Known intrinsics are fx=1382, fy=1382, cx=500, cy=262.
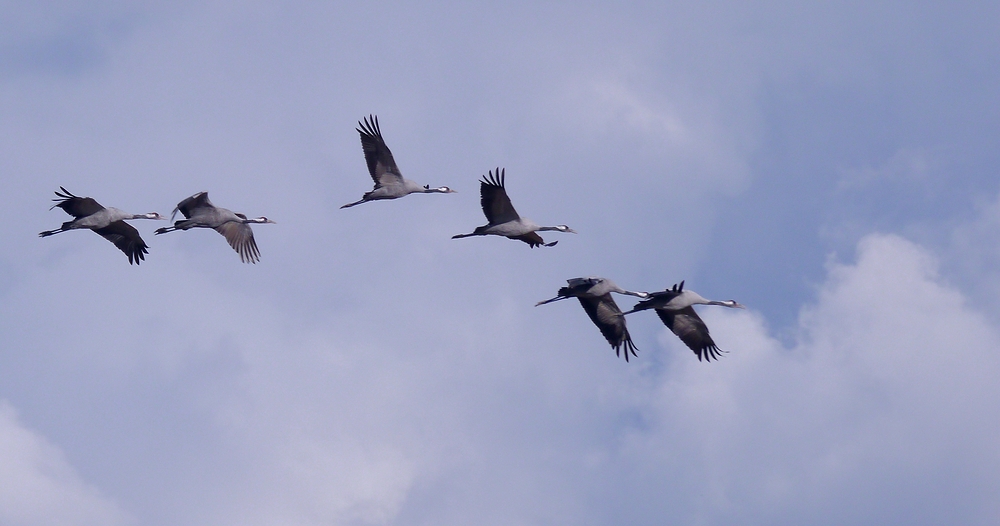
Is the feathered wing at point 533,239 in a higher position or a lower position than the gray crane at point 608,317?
higher

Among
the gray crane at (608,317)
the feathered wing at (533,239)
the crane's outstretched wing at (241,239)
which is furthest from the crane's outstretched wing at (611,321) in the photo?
the crane's outstretched wing at (241,239)

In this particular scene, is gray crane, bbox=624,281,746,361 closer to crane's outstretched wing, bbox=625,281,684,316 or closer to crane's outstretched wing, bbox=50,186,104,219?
crane's outstretched wing, bbox=625,281,684,316

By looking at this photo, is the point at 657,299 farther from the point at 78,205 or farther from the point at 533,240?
the point at 78,205

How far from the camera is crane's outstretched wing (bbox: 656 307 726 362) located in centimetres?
3500

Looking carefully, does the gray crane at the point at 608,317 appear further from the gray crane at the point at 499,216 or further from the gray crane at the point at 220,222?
the gray crane at the point at 220,222

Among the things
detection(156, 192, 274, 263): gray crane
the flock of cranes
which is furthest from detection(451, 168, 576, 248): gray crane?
detection(156, 192, 274, 263): gray crane

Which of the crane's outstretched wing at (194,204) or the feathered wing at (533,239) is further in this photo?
the feathered wing at (533,239)

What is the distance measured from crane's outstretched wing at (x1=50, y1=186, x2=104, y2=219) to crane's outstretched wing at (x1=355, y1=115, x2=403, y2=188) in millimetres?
6573

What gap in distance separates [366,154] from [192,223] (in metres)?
4.58

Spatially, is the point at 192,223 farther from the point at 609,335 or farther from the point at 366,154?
the point at 609,335

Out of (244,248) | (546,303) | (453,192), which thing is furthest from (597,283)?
(244,248)

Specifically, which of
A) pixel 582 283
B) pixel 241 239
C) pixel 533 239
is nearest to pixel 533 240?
pixel 533 239

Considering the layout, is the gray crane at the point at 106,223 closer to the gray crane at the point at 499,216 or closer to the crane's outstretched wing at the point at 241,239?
the crane's outstretched wing at the point at 241,239

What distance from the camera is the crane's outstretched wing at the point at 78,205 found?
32.5 metres
